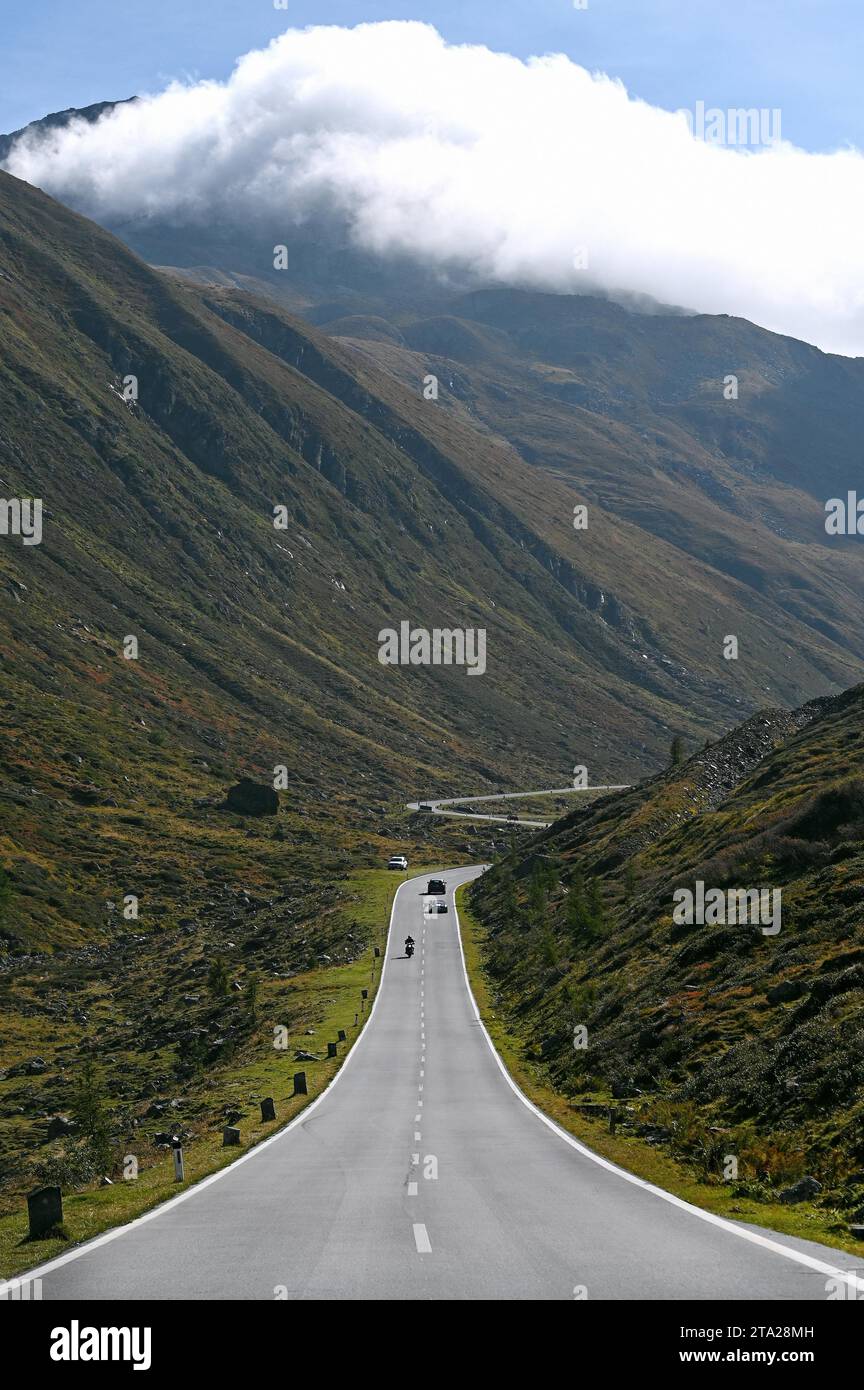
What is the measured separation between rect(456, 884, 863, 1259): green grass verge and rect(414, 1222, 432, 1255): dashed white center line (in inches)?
179

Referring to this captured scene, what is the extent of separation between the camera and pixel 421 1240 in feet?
50.3

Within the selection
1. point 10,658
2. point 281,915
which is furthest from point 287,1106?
point 10,658

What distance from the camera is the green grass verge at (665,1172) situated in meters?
16.7

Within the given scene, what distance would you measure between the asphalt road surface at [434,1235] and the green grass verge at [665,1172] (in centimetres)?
55

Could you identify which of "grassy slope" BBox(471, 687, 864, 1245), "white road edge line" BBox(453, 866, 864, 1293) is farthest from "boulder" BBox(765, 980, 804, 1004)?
"white road edge line" BBox(453, 866, 864, 1293)

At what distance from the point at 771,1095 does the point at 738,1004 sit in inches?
346

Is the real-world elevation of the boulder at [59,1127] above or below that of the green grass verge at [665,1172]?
below

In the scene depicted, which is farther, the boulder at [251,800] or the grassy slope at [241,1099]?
the boulder at [251,800]

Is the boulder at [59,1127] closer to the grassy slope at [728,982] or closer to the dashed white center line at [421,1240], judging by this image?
the grassy slope at [728,982]

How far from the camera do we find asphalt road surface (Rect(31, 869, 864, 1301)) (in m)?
12.3

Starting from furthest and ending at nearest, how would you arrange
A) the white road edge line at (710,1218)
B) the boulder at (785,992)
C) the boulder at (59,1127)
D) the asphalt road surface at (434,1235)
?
the boulder at (59,1127), the boulder at (785,992), the white road edge line at (710,1218), the asphalt road surface at (434,1235)

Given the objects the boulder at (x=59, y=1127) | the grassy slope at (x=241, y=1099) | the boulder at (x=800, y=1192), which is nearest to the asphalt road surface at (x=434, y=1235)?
the grassy slope at (x=241, y=1099)
